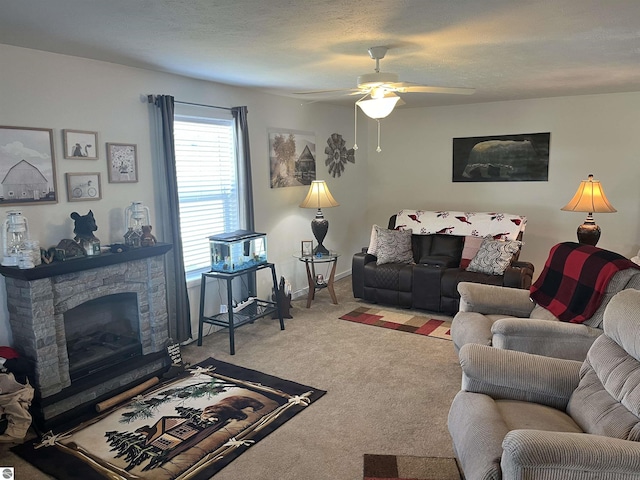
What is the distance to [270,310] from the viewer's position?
14.9 ft

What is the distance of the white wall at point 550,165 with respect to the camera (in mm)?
5367

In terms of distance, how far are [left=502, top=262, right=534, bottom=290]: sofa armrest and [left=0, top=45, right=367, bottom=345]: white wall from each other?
92.4 inches

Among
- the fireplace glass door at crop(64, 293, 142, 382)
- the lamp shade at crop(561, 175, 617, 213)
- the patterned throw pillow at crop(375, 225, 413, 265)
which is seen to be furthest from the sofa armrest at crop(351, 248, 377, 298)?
the fireplace glass door at crop(64, 293, 142, 382)

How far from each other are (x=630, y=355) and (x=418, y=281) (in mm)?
2983

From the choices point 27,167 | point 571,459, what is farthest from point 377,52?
point 571,459

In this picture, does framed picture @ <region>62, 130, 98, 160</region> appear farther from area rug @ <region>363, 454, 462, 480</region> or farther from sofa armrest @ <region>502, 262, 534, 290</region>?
sofa armrest @ <region>502, 262, 534, 290</region>

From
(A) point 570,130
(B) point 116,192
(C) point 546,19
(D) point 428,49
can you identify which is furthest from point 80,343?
(A) point 570,130

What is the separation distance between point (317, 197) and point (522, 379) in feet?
11.1

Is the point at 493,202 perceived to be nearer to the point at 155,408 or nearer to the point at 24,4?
the point at 155,408

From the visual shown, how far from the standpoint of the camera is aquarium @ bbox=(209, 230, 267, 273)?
4215 mm

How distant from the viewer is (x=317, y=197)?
17.4ft

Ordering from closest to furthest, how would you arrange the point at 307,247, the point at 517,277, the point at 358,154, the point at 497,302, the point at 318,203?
the point at 497,302
the point at 517,277
the point at 318,203
the point at 307,247
the point at 358,154

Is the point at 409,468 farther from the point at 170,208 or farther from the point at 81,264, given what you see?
the point at 170,208

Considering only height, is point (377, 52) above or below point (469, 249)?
above
